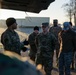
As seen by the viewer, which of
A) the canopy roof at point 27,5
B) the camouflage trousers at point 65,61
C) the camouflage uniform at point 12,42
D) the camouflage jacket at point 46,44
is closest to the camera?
the canopy roof at point 27,5

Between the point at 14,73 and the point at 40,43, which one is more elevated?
the point at 14,73

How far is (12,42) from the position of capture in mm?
6734

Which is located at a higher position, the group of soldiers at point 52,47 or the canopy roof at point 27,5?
the canopy roof at point 27,5

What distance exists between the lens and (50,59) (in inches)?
320

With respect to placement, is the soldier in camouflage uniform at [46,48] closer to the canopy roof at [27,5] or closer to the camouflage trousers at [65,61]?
the camouflage trousers at [65,61]

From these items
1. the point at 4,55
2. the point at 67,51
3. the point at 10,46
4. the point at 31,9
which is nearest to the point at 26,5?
the point at 31,9

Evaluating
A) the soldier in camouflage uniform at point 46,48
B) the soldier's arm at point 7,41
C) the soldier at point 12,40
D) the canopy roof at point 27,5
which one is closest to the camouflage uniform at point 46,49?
the soldier in camouflage uniform at point 46,48

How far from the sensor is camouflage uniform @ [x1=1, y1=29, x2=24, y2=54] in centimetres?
669

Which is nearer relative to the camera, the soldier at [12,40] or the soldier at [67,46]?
the soldier at [12,40]

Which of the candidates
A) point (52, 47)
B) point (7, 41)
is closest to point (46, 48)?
point (52, 47)

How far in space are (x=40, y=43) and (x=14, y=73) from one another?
23.0ft

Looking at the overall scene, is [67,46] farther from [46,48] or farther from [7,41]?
[7,41]

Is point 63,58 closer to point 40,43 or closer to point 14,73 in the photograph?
point 40,43

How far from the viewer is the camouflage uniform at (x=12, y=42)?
6691mm
